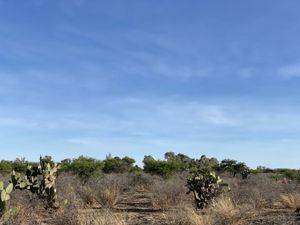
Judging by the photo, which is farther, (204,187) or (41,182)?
Result: (204,187)

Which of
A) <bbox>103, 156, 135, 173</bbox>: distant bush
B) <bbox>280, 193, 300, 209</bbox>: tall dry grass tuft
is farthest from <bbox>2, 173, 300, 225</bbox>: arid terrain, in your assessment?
<bbox>103, 156, 135, 173</bbox>: distant bush

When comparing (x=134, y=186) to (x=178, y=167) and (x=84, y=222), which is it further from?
(x=84, y=222)

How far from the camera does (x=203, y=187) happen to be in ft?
51.6

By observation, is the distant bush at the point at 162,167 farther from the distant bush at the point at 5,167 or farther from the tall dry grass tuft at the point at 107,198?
the tall dry grass tuft at the point at 107,198

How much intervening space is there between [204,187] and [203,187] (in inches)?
2.1

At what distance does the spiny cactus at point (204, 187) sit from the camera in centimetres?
1543

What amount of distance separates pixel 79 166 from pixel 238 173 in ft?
67.6

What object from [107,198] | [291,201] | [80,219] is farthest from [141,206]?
[80,219]

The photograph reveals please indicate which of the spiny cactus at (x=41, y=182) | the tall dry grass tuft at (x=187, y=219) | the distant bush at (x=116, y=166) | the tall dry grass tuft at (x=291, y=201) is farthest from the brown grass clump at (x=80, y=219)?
the distant bush at (x=116, y=166)

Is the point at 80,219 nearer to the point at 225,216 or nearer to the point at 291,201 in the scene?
the point at 225,216

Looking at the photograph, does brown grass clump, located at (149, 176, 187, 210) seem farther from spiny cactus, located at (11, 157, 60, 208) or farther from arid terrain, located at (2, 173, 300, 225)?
spiny cactus, located at (11, 157, 60, 208)

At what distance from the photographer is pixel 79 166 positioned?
3181 cm

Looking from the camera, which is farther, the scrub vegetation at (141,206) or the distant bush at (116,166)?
the distant bush at (116,166)

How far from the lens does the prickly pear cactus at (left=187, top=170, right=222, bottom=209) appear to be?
15423 millimetres
